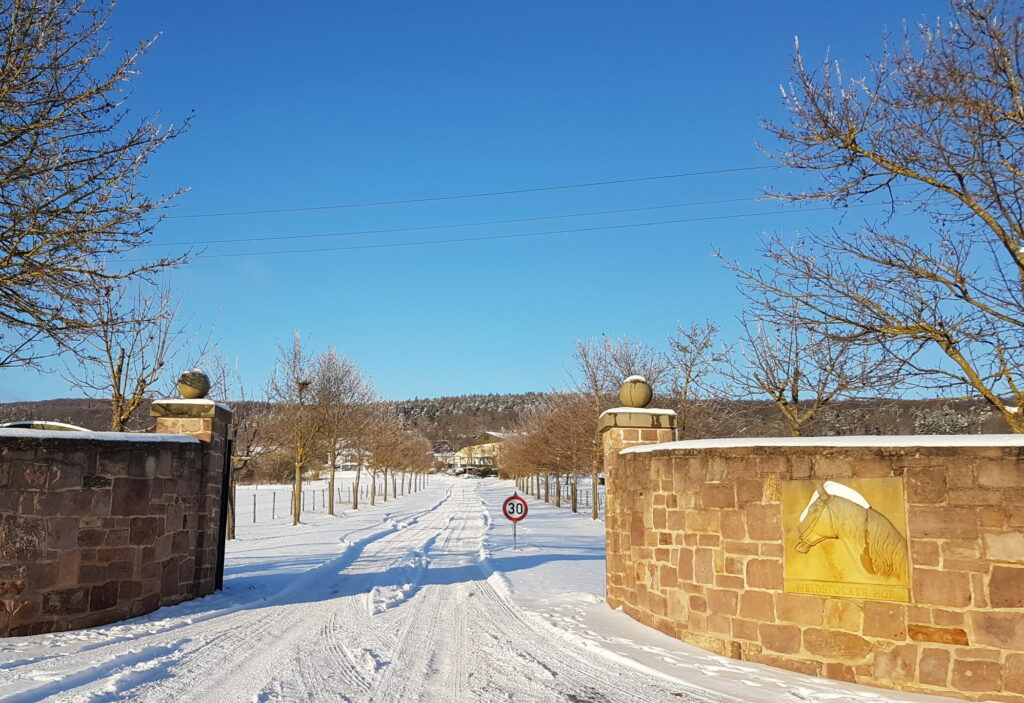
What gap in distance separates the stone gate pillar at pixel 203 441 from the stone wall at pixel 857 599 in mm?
6233

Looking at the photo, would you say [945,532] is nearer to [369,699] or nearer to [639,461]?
[639,461]

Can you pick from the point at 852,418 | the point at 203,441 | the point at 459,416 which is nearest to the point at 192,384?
the point at 203,441

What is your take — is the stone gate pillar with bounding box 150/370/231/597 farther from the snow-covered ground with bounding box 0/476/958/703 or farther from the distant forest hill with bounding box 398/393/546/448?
the distant forest hill with bounding box 398/393/546/448

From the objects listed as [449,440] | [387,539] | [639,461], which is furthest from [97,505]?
[449,440]

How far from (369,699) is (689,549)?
3.64 meters

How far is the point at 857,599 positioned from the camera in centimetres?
621

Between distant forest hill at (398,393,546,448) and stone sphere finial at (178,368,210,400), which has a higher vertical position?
distant forest hill at (398,393,546,448)

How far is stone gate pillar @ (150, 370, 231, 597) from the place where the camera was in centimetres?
1007

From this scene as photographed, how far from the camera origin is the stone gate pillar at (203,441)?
1007 centimetres

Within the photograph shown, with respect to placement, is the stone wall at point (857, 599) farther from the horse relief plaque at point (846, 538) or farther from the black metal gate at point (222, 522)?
the black metal gate at point (222, 522)

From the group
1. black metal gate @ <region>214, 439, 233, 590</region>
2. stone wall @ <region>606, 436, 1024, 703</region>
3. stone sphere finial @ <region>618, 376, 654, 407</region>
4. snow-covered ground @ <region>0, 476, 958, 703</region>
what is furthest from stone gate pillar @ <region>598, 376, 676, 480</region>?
black metal gate @ <region>214, 439, 233, 590</region>

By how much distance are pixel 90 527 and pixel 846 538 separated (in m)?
7.76

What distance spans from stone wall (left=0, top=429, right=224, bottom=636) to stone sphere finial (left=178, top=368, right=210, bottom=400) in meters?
1.05

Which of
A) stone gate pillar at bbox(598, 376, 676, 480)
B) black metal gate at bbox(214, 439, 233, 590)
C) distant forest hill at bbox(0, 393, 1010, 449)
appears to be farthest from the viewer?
distant forest hill at bbox(0, 393, 1010, 449)
